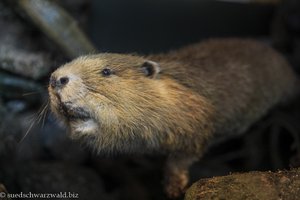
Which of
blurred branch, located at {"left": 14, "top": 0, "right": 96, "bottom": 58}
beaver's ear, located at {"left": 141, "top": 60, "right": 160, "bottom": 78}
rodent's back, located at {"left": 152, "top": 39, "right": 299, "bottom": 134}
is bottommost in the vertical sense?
rodent's back, located at {"left": 152, "top": 39, "right": 299, "bottom": 134}

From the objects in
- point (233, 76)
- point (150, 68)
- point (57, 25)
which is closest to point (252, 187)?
point (150, 68)

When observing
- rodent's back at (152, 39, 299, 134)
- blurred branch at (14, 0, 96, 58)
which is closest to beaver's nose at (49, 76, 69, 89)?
rodent's back at (152, 39, 299, 134)

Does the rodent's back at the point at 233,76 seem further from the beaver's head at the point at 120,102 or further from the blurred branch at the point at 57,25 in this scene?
the blurred branch at the point at 57,25

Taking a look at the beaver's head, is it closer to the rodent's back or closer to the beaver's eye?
the beaver's eye

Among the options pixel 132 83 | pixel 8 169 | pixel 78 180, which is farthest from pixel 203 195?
pixel 8 169

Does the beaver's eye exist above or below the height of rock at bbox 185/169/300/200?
above

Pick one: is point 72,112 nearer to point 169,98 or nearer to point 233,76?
point 169,98

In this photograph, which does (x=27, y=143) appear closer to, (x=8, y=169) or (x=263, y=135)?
(x=8, y=169)
